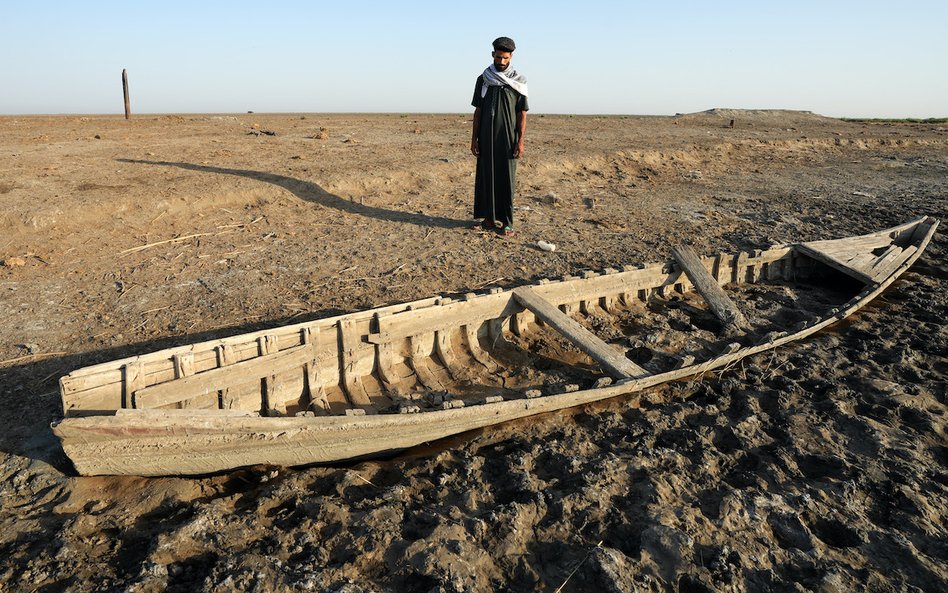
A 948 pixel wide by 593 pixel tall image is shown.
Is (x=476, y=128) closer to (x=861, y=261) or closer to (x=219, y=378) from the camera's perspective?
(x=219, y=378)

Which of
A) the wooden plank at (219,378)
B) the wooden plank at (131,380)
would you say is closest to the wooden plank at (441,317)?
the wooden plank at (219,378)

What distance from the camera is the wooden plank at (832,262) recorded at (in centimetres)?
630

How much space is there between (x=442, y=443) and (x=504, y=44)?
15.2 ft

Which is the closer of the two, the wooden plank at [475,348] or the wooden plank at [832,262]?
the wooden plank at [475,348]

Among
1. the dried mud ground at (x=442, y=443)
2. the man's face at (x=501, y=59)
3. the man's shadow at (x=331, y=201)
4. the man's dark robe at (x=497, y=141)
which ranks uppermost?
the man's face at (x=501, y=59)

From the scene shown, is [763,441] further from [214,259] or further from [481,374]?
[214,259]

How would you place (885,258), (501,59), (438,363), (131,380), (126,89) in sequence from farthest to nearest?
(126,89) < (885,258) < (501,59) < (438,363) < (131,380)

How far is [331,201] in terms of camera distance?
28.2 ft

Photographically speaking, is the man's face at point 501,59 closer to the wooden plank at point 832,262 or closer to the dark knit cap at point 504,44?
the dark knit cap at point 504,44

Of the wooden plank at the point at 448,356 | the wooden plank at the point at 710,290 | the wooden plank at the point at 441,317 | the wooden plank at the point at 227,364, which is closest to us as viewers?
the wooden plank at the point at 227,364

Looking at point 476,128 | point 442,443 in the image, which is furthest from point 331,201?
point 442,443

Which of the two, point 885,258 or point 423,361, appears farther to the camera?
point 885,258

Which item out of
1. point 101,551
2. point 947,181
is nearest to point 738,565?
point 101,551

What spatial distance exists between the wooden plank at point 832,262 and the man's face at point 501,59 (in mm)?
4201
